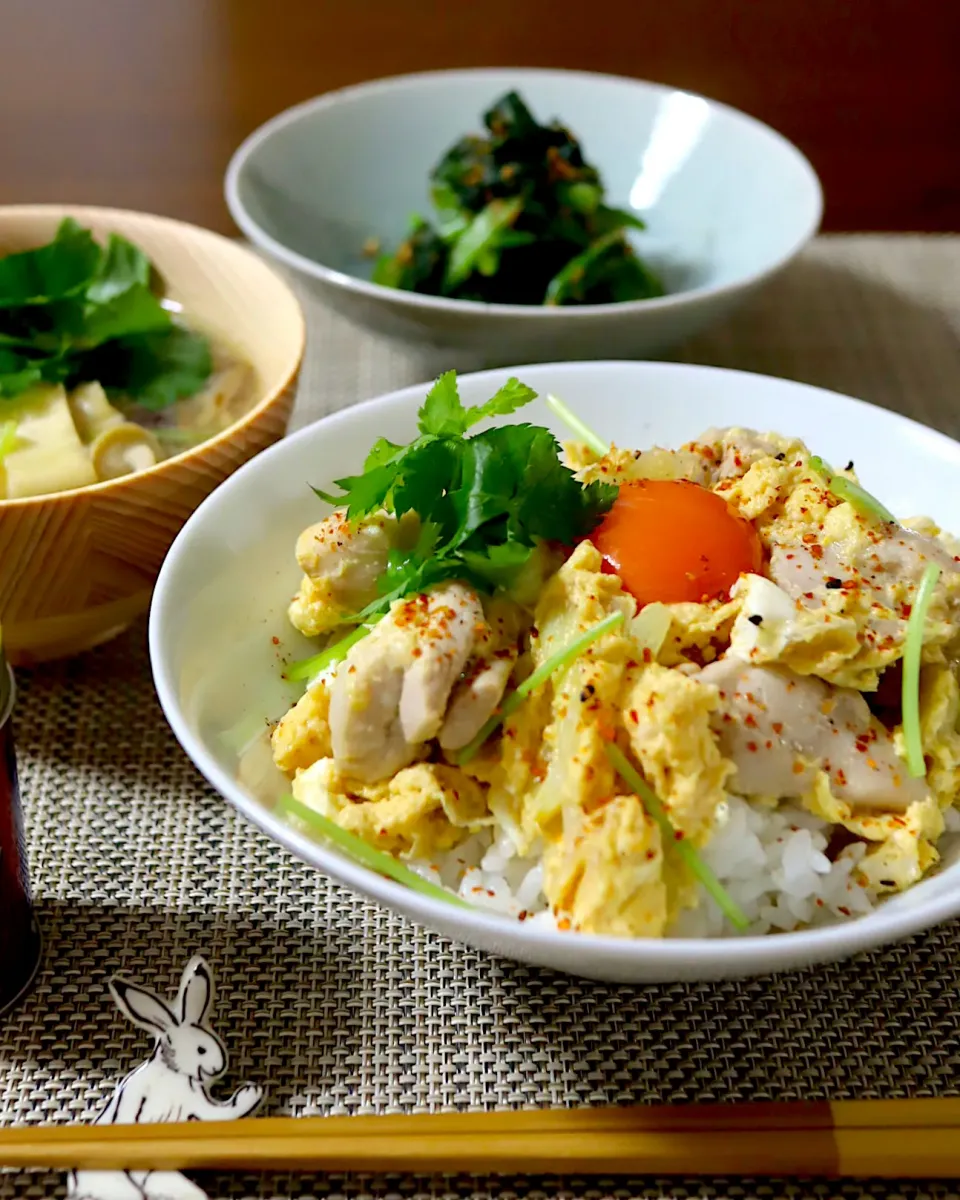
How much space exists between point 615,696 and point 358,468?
0.74 metres

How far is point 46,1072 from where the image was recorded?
1.47m

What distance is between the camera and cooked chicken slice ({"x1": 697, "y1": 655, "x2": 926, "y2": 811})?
54.9 inches

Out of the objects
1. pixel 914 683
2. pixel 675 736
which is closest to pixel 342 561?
pixel 675 736

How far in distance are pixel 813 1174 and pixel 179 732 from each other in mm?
930

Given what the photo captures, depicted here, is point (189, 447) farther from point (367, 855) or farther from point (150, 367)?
point (367, 855)

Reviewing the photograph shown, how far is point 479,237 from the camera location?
9.11 feet

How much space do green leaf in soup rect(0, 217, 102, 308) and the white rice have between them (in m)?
1.58

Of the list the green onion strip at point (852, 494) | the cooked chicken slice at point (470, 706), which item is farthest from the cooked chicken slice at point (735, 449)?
the cooked chicken slice at point (470, 706)

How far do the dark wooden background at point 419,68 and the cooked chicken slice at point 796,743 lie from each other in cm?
263

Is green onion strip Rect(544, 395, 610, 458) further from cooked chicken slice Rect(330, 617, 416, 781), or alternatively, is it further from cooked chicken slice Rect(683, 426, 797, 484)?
cooked chicken slice Rect(330, 617, 416, 781)

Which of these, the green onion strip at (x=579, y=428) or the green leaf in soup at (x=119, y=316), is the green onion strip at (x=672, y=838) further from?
the green leaf in soup at (x=119, y=316)

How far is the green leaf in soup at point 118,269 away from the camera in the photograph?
7.98 ft

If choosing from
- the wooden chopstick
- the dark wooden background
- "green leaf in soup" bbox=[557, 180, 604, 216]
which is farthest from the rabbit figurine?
the dark wooden background

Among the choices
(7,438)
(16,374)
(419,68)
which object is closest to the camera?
(7,438)
